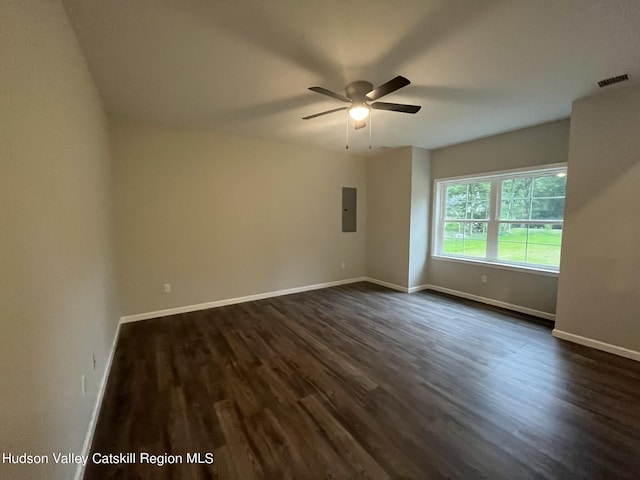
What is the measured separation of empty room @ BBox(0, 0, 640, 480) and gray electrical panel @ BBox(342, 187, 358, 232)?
36.8 inches

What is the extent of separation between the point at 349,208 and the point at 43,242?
4672 mm

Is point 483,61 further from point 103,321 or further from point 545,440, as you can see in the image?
point 103,321

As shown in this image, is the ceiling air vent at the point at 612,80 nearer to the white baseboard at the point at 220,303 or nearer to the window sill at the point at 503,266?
the window sill at the point at 503,266

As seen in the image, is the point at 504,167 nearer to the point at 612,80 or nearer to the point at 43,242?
the point at 612,80

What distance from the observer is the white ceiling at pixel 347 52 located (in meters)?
1.62

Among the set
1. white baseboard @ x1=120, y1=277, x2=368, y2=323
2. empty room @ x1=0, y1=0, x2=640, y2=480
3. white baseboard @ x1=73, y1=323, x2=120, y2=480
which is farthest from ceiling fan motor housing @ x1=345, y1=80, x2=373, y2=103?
white baseboard @ x1=120, y1=277, x2=368, y2=323

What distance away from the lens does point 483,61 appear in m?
2.12

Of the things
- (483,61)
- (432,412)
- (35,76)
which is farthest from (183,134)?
(432,412)

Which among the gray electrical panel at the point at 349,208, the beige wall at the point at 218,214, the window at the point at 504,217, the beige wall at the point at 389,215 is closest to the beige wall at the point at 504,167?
the window at the point at 504,217

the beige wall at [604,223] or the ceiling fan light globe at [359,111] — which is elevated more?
the ceiling fan light globe at [359,111]

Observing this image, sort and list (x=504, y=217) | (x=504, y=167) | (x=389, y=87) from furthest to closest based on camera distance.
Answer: (x=504, y=217), (x=504, y=167), (x=389, y=87)

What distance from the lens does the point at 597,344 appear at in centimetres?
280

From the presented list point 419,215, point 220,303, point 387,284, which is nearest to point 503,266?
point 419,215

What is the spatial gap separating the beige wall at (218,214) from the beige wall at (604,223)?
3.35m
